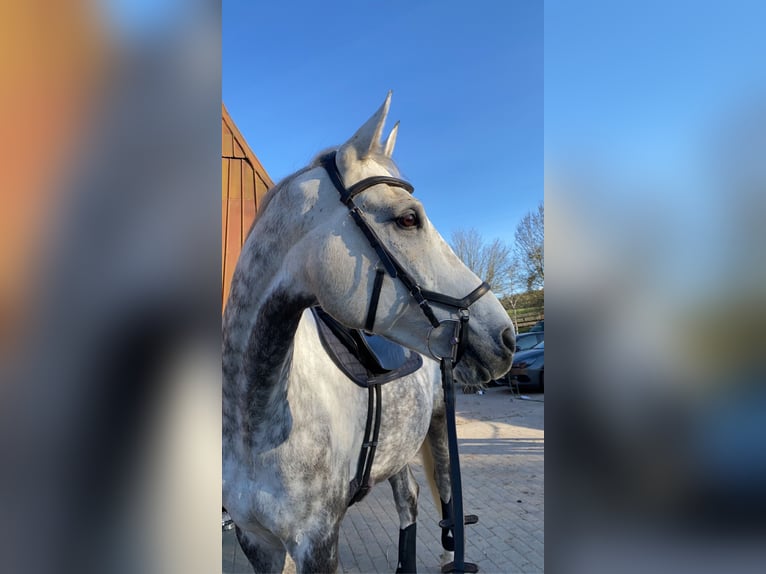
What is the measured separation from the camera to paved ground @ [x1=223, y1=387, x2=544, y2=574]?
3018mm

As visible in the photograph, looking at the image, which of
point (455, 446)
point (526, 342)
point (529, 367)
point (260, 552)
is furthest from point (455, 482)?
point (526, 342)

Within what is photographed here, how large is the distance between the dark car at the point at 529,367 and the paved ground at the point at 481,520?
7.28ft

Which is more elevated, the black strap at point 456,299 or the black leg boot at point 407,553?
the black strap at point 456,299

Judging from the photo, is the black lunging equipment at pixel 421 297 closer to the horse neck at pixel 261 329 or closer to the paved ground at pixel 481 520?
the horse neck at pixel 261 329

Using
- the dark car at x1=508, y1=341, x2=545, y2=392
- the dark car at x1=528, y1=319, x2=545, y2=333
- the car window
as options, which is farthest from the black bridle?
the car window

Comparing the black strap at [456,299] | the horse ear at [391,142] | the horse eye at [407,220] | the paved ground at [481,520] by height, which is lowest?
the paved ground at [481,520]

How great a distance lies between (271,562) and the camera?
170cm

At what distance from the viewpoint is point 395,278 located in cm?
120

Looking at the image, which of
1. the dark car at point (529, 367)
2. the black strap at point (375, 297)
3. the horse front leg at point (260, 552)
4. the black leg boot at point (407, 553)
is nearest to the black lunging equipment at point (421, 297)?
the black strap at point (375, 297)

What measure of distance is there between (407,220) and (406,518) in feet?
7.49

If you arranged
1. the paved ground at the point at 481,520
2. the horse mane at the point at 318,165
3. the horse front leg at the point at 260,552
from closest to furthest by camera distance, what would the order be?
the horse mane at the point at 318,165 < the horse front leg at the point at 260,552 < the paved ground at the point at 481,520

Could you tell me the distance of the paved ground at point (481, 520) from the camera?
302 cm
